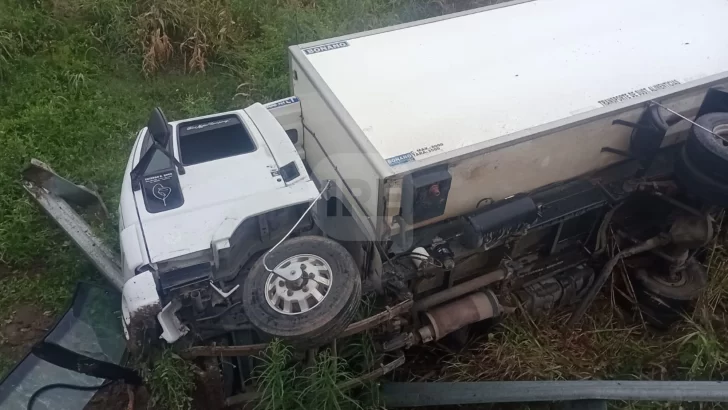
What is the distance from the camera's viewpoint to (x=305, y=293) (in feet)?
10.0

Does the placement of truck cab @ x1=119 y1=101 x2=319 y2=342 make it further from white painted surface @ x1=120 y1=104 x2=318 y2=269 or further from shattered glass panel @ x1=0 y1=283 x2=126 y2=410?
shattered glass panel @ x1=0 y1=283 x2=126 y2=410

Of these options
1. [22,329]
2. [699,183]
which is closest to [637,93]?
[699,183]

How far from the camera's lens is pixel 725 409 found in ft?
12.3

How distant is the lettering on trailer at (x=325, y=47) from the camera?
151 inches

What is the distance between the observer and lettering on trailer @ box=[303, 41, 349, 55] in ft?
12.6

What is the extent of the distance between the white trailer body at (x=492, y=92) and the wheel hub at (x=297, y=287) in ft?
1.44

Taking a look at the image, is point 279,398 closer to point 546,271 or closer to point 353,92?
point 353,92

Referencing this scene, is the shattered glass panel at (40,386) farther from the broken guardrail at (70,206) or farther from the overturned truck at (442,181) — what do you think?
the overturned truck at (442,181)

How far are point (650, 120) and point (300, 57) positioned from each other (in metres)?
2.19

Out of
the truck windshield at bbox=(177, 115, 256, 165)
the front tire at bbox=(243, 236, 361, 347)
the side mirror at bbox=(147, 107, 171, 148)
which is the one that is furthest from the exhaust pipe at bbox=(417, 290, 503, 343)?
the side mirror at bbox=(147, 107, 171, 148)

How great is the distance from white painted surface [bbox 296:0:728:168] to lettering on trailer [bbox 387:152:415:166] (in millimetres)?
39

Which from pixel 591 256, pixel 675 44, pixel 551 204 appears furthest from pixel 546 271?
pixel 675 44

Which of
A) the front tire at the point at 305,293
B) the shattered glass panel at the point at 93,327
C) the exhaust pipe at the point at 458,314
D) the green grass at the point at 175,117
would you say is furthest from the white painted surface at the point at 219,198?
the exhaust pipe at the point at 458,314

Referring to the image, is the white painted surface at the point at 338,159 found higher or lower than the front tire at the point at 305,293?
higher
